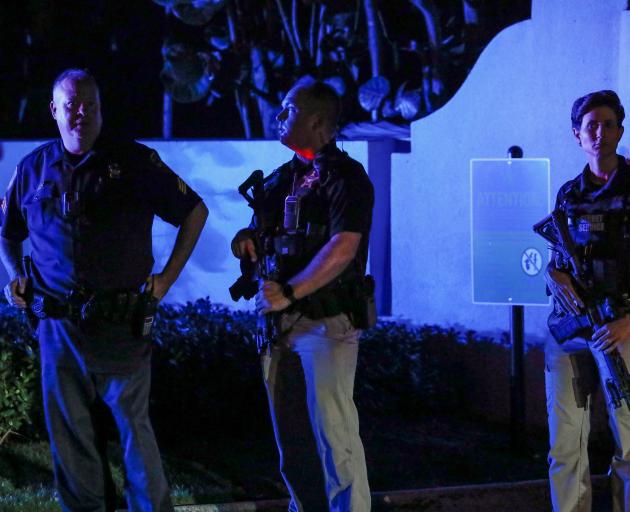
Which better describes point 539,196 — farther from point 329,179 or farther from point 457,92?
point 329,179

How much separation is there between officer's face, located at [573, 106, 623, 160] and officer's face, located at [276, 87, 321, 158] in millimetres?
1200

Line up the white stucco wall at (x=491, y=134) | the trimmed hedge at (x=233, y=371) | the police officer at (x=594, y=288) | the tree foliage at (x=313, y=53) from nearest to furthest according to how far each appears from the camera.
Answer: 1. the police officer at (x=594, y=288)
2. the trimmed hedge at (x=233, y=371)
3. the white stucco wall at (x=491, y=134)
4. the tree foliage at (x=313, y=53)

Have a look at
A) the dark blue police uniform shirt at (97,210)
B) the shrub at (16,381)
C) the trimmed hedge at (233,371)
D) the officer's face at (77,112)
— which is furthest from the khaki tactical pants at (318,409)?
the shrub at (16,381)

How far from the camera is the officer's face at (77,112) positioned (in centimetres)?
403

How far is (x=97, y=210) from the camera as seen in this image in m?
4.02

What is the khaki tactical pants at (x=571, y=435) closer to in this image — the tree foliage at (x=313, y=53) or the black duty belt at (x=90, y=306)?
the black duty belt at (x=90, y=306)

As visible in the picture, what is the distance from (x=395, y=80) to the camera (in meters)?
7.28

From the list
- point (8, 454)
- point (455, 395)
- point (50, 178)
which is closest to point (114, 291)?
point (50, 178)

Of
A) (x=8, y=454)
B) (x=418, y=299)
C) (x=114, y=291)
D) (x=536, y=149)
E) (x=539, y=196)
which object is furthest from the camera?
(x=418, y=299)

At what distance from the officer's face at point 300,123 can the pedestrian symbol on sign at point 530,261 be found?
2206mm

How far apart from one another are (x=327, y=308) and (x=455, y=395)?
297cm

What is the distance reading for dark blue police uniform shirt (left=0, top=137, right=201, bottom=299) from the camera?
399cm

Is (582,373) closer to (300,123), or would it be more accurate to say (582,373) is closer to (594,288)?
(594,288)

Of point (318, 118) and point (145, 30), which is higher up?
point (145, 30)
